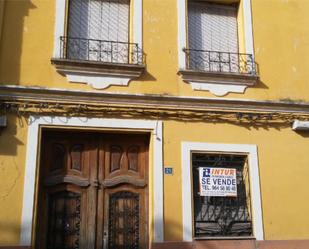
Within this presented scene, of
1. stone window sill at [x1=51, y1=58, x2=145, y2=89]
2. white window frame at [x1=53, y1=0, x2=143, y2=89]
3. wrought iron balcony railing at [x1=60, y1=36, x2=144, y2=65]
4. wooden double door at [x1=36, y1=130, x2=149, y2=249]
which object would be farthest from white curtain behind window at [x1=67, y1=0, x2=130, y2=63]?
wooden double door at [x1=36, y1=130, x2=149, y2=249]

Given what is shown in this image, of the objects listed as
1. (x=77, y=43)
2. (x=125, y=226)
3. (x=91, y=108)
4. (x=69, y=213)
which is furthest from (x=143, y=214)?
(x=77, y=43)

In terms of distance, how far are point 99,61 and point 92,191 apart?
2.41 m

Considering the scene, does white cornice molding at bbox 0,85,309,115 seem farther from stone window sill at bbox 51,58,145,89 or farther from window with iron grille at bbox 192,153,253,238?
window with iron grille at bbox 192,153,253,238

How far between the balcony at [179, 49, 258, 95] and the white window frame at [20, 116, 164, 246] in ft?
4.06

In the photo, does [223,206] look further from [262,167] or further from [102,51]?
[102,51]

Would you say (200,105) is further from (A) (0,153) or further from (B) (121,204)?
(A) (0,153)

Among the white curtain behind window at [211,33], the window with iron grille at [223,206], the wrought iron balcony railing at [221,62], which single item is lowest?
the window with iron grille at [223,206]

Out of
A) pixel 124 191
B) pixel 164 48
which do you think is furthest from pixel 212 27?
pixel 124 191

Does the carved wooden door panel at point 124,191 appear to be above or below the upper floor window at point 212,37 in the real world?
below

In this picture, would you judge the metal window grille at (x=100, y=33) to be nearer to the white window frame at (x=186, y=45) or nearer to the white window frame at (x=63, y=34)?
the white window frame at (x=63, y=34)

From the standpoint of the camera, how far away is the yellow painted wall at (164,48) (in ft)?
27.3

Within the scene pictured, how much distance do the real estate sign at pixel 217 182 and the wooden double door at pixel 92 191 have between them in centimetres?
108

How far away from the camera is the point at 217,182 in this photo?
8680mm

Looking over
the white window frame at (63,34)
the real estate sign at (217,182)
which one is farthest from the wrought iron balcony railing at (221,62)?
the real estate sign at (217,182)
